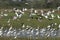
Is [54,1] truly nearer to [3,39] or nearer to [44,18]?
[44,18]

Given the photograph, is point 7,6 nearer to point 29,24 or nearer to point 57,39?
point 29,24

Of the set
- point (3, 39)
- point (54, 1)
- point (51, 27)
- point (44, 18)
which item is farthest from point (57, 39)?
point (54, 1)

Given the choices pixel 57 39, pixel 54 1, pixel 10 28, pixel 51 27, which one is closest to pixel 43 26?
pixel 51 27

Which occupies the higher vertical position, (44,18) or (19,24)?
(44,18)

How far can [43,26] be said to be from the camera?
2972cm

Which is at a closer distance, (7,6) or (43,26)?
(43,26)

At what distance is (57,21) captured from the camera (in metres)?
32.1

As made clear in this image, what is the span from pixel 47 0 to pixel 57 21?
84.1 feet

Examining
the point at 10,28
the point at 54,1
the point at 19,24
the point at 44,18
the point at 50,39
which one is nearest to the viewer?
the point at 50,39

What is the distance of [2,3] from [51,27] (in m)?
30.6

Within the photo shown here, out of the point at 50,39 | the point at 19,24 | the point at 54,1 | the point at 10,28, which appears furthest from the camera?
the point at 54,1

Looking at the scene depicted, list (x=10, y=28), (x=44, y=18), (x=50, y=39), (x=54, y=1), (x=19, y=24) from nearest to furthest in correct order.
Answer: (x=50, y=39), (x=10, y=28), (x=19, y=24), (x=44, y=18), (x=54, y=1)

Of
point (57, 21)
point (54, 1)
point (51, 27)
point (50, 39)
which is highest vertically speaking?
point (54, 1)

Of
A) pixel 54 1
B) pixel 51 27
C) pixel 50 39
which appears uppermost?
pixel 54 1
